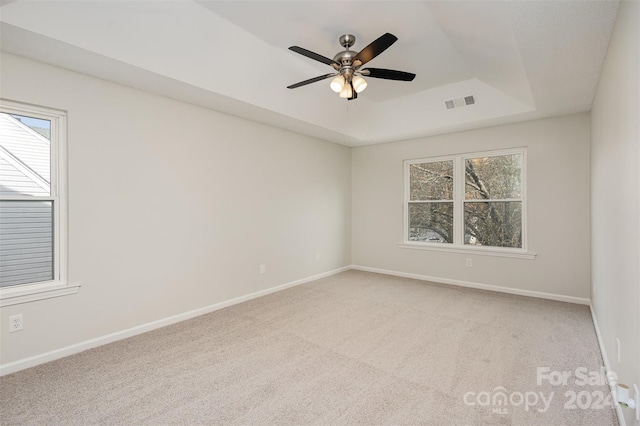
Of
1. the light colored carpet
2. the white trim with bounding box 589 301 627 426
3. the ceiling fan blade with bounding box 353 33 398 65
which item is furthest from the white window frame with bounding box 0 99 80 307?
the white trim with bounding box 589 301 627 426

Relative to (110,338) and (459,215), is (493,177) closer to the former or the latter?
(459,215)

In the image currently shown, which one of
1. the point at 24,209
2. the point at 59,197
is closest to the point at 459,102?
the point at 59,197

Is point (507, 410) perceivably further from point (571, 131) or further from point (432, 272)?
point (571, 131)

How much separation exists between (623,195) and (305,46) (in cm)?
290

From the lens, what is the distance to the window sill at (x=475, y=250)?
434 cm

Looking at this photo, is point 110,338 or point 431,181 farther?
point 431,181

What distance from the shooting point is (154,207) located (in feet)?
10.6

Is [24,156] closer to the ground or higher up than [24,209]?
higher up

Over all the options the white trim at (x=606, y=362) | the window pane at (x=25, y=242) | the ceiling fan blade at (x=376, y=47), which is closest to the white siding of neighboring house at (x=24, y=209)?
the window pane at (x=25, y=242)

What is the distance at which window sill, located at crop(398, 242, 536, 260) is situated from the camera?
14.2 feet

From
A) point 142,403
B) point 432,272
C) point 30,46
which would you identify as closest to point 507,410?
point 142,403

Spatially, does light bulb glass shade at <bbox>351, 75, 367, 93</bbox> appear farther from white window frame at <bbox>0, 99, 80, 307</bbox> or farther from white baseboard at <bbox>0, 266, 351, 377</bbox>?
white baseboard at <bbox>0, 266, 351, 377</bbox>

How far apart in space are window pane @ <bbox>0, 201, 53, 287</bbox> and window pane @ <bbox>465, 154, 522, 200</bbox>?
522cm

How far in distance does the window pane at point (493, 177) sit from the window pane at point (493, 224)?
0.14 m
